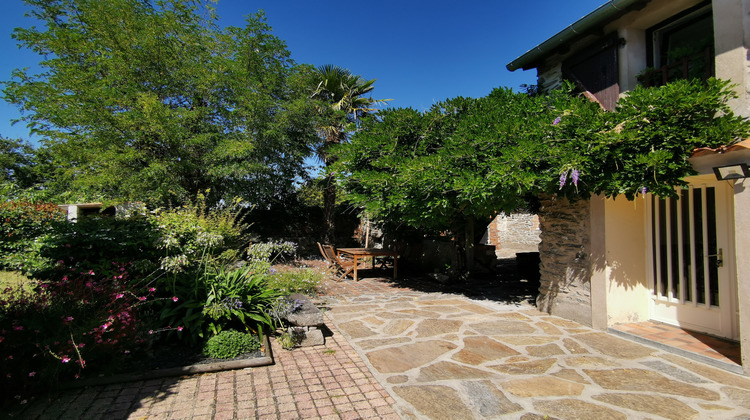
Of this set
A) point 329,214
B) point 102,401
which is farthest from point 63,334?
point 329,214

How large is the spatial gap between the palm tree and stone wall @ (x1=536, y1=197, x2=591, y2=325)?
26.1ft

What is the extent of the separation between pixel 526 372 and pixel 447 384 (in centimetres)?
91

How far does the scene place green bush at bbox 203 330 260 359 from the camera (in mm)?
3750

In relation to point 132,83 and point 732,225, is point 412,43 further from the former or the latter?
point 732,225

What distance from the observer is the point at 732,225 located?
404 centimetres

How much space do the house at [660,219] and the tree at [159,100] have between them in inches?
337

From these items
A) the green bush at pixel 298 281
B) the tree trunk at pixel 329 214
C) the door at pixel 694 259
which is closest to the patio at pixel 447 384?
the door at pixel 694 259

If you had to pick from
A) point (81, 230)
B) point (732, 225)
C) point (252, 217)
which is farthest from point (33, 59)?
point (732, 225)

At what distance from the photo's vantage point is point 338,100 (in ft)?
42.7

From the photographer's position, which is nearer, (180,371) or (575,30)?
(180,371)

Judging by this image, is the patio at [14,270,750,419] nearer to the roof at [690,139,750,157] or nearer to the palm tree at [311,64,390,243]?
the roof at [690,139,750,157]

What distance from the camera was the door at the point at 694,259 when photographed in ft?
13.6

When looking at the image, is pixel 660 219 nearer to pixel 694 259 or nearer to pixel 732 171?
pixel 694 259

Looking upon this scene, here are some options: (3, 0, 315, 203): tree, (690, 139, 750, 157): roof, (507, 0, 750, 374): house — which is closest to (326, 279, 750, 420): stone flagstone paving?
(507, 0, 750, 374): house
